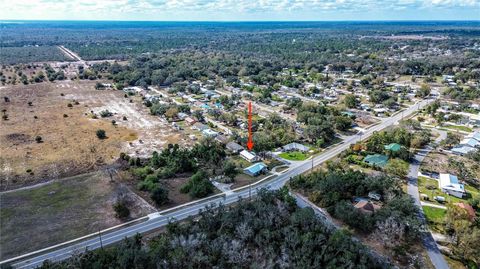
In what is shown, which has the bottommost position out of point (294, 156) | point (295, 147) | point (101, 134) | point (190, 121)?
point (294, 156)

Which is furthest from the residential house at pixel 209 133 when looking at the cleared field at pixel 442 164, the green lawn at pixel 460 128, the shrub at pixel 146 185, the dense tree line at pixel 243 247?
the green lawn at pixel 460 128

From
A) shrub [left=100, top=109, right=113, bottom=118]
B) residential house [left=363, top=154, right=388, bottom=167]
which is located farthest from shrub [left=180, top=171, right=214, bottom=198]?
shrub [left=100, top=109, right=113, bottom=118]

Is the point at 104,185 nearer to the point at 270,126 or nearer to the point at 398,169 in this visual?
the point at 270,126

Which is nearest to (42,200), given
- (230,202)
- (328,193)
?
(230,202)

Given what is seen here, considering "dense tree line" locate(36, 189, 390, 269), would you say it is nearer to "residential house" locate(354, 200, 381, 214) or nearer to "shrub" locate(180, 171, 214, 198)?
"residential house" locate(354, 200, 381, 214)

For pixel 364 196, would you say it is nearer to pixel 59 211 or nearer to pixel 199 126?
pixel 59 211

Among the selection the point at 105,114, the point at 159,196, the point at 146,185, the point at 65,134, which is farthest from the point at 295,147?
the point at 105,114
